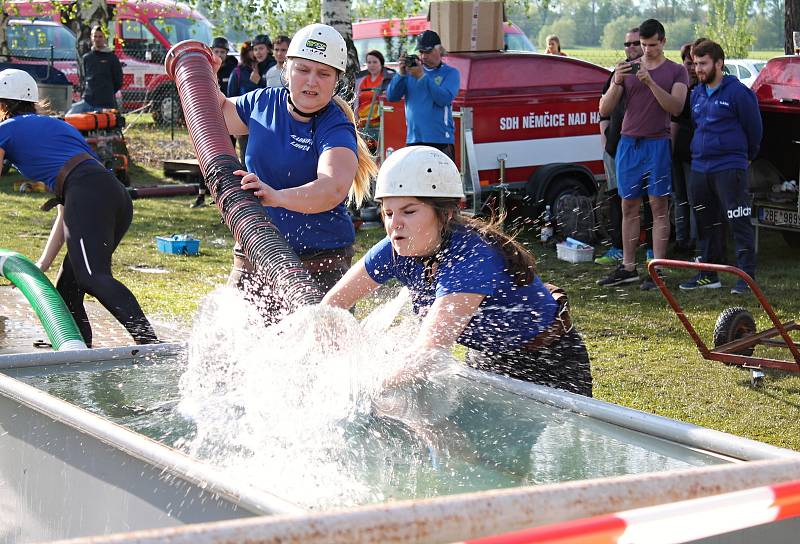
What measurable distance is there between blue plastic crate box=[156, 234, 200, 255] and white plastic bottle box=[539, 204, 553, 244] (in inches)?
139

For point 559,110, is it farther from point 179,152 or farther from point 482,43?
point 179,152

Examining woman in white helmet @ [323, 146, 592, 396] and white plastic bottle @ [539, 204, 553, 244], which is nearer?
woman in white helmet @ [323, 146, 592, 396]

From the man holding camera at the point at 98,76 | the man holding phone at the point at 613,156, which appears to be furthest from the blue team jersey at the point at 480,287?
the man holding camera at the point at 98,76

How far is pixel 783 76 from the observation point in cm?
1041

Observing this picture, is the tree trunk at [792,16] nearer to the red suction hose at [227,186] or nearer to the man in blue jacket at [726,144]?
the man in blue jacket at [726,144]

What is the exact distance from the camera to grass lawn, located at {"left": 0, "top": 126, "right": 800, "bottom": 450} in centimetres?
625

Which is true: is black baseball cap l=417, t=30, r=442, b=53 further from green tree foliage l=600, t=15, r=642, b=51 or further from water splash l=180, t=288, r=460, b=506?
green tree foliage l=600, t=15, r=642, b=51

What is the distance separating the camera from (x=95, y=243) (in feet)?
20.6

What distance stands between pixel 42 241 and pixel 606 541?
11.1 metres

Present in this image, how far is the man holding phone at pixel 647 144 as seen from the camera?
370 inches

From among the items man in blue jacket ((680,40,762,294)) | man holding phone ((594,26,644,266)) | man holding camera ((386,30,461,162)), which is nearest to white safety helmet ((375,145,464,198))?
man in blue jacket ((680,40,762,294))

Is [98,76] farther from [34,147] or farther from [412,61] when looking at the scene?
[34,147]

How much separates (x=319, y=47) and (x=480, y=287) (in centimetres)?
142

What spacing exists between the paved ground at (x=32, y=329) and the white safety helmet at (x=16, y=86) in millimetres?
1614
